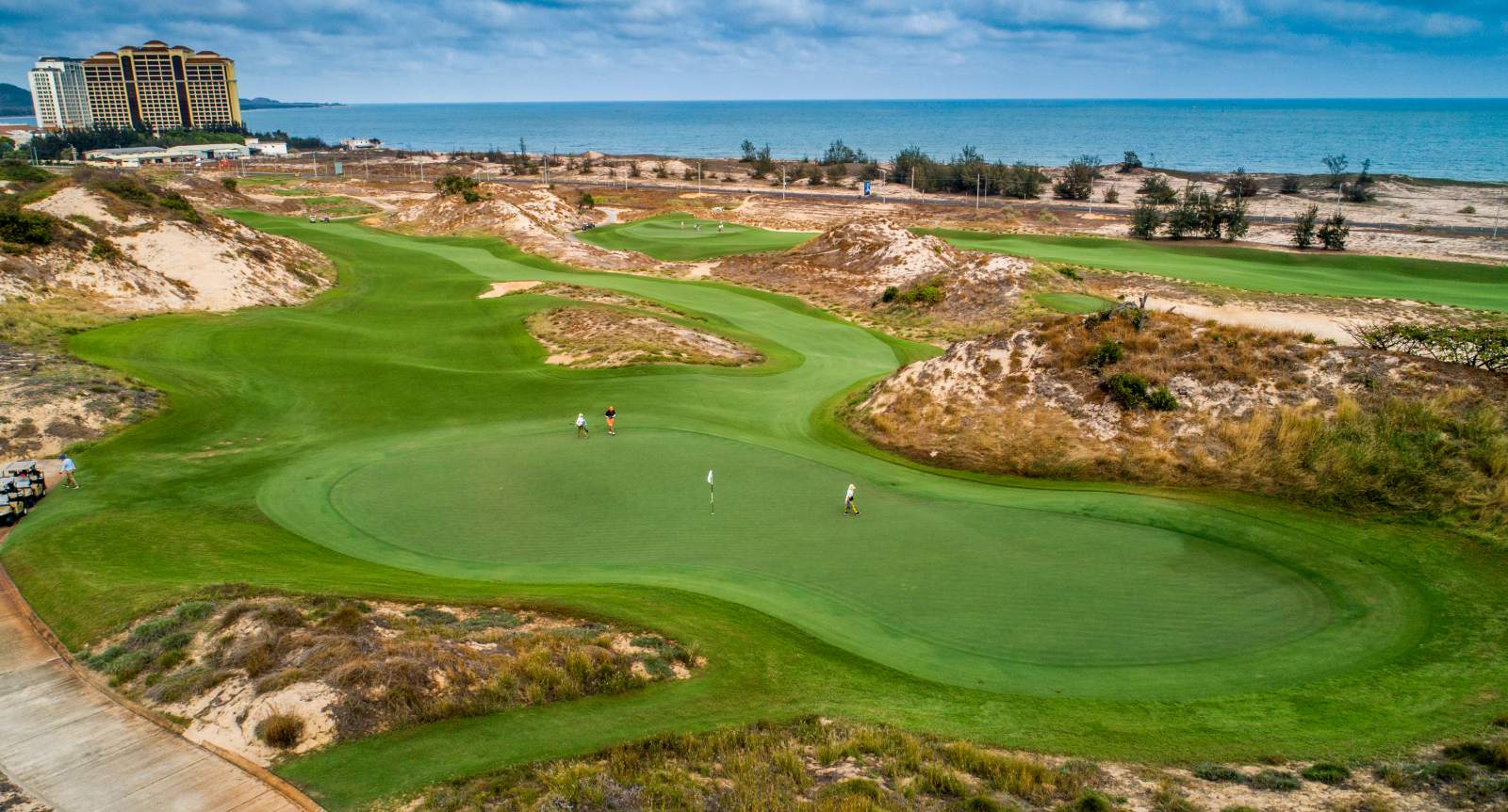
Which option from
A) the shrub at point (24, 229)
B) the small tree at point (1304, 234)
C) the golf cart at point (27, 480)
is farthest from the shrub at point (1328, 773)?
the small tree at point (1304, 234)

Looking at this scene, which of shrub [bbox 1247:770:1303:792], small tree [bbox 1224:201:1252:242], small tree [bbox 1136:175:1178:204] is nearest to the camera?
shrub [bbox 1247:770:1303:792]

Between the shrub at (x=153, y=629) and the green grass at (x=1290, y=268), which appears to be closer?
the shrub at (x=153, y=629)

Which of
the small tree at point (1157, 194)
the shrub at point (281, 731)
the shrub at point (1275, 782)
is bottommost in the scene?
the shrub at point (1275, 782)

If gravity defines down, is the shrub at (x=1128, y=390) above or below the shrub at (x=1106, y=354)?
below

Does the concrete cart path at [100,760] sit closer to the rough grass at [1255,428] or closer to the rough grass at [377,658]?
the rough grass at [377,658]

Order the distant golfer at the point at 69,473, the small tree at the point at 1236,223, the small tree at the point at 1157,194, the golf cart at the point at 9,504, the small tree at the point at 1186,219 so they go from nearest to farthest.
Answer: the golf cart at the point at 9,504 < the distant golfer at the point at 69,473 < the small tree at the point at 1236,223 < the small tree at the point at 1186,219 < the small tree at the point at 1157,194

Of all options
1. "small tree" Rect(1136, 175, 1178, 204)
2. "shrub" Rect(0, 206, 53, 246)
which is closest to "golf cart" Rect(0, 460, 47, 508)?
"shrub" Rect(0, 206, 53, 246)

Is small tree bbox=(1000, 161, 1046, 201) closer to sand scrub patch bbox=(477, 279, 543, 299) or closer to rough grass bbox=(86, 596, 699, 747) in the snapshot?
sand scrub patch bbox=(477, 279, 543, 299)
